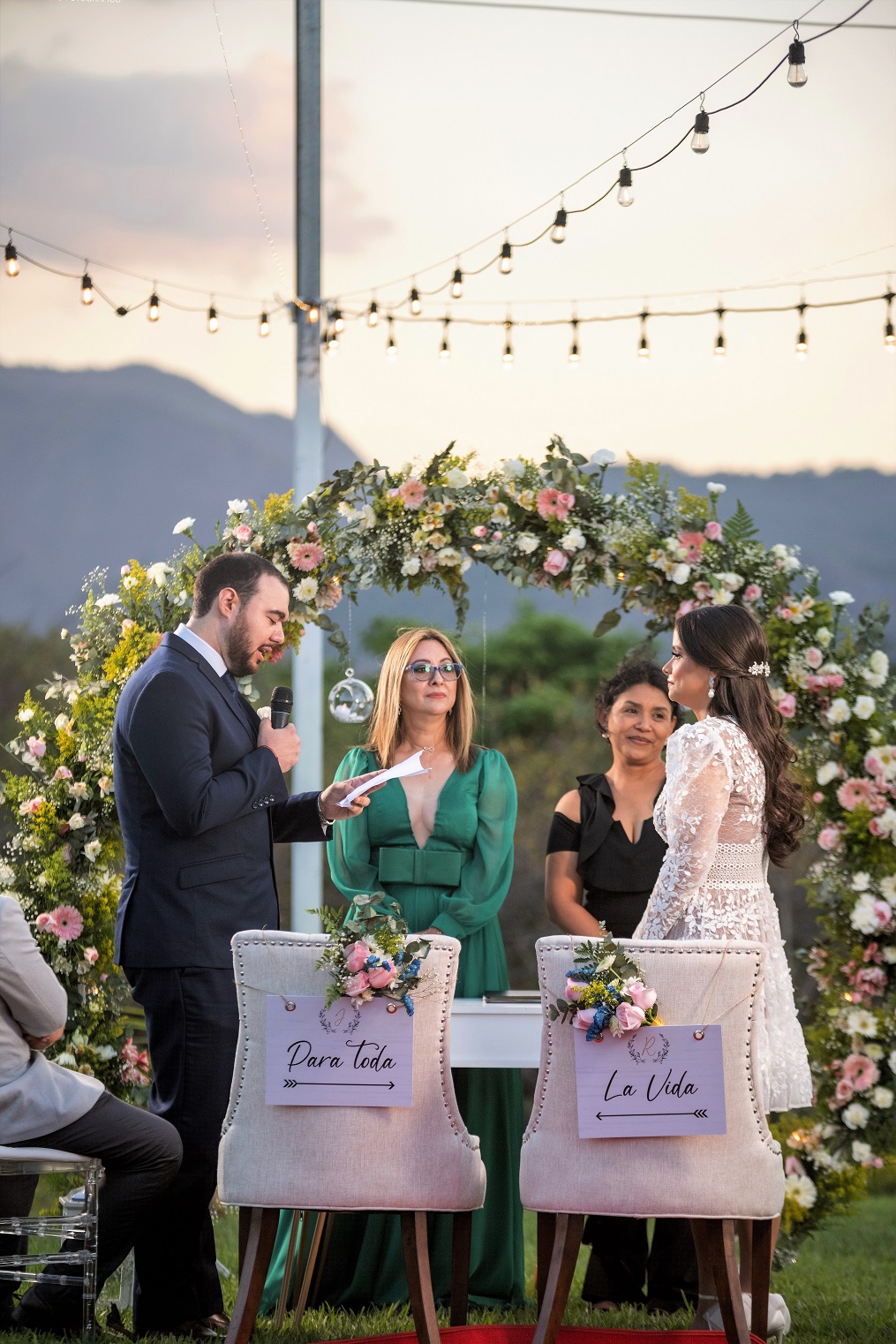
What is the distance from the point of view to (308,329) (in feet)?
16.6

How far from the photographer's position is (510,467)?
4.03m

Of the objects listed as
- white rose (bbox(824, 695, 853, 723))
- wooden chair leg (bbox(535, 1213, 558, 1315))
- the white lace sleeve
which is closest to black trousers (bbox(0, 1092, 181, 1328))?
wooden chair leg (bbox(535, 1213, 558, 1315))

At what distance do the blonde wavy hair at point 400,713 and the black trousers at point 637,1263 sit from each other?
4.34ft

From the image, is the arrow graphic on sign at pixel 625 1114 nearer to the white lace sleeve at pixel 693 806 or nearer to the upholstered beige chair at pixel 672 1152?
the upholstered beige chair at pixel 672 1152

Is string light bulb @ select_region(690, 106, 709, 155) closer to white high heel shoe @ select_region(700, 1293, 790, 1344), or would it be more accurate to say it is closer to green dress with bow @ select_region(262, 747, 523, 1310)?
green dress with bow @ select_region(262, 747, 523, 1310)

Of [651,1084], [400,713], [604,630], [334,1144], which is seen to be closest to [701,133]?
[604,630]

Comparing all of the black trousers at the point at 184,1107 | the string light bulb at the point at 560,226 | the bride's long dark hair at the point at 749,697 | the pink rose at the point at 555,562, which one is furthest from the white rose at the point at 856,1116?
the string light bulb at the point at 560,226

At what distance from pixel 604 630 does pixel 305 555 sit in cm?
94

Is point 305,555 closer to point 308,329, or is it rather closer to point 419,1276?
point 308,329

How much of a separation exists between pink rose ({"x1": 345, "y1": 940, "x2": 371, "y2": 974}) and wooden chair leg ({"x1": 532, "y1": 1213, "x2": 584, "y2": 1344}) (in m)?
0.61

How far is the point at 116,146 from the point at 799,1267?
740cm

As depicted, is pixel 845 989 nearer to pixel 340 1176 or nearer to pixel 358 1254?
pixel 358 1254

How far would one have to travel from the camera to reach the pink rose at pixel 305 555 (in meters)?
3.99

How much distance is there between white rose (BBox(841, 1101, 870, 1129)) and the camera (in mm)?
3889
